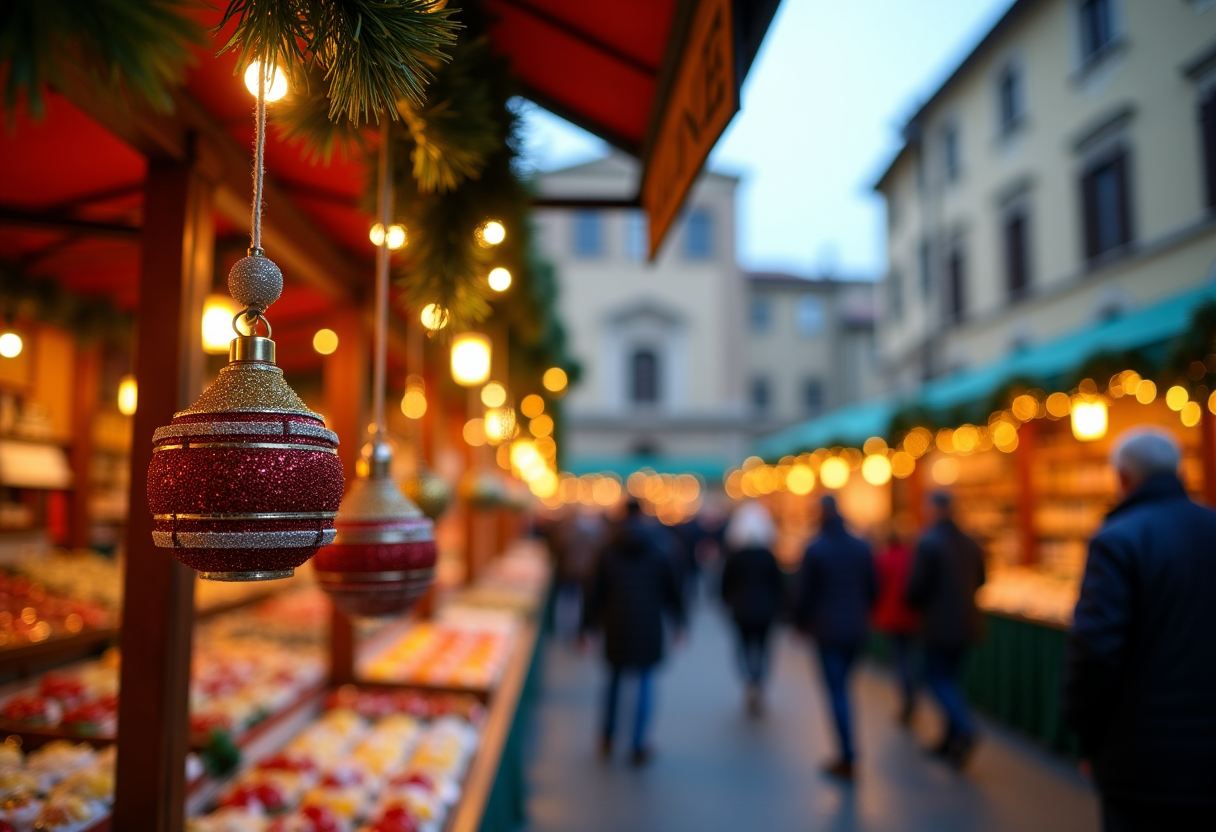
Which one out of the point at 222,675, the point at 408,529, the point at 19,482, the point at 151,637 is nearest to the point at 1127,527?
the point at 408,529

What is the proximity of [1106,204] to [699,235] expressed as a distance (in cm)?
2015

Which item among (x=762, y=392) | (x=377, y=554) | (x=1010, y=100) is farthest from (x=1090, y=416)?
(x=762, y=392)

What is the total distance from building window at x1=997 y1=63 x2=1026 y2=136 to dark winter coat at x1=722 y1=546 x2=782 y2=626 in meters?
13.7

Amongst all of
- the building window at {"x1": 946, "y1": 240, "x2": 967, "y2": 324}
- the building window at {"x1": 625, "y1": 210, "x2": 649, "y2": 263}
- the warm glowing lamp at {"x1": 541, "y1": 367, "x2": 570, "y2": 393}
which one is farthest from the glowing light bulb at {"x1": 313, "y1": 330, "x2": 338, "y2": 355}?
the building window at {"x1": 625, "y1": 210, "x2": 649, "y2": 263}

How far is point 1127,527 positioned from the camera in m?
3.08

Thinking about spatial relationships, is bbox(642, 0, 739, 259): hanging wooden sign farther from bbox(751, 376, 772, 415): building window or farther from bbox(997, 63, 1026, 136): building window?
bbox(751, 376, 772, 415): building window

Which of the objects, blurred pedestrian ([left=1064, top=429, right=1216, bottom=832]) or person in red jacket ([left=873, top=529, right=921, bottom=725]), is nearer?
blurred pedestrian ([left=1064, top=429, right=1216, bottom=832])

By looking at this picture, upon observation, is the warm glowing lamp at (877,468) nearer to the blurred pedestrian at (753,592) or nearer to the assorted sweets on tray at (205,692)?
the blurred pedestrian at (753,592)

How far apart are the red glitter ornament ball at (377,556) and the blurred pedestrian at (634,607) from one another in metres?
4.50

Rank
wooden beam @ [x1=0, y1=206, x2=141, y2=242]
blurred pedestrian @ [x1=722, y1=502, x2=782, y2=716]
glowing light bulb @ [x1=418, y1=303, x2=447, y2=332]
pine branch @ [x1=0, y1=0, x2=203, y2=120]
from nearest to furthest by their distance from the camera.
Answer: pine branch @ [x1=0, y1=0, x2=203, y2=120] < glowing light bulb @ [x1=418, y1=303, x2=447, y2=332] < wooden beam @ [x1=0, y1=206, x2=141, y2=242] < blurred pedestrian @ [x1=722, y1=502, x2=782, y2=716]

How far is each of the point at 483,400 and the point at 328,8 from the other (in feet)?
18.9

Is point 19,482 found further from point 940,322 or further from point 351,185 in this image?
point 940,322

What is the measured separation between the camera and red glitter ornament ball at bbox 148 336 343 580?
1154mm

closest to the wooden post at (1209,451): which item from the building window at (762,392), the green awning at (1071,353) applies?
the green awning at (1071,353)
